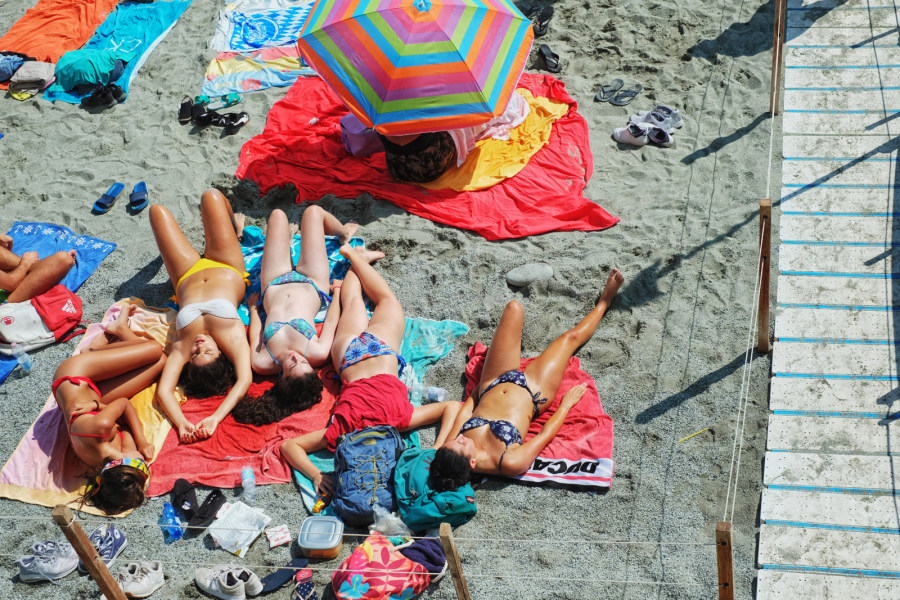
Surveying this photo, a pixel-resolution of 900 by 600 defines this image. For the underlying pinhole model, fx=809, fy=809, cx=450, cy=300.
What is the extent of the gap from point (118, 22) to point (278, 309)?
229 inches

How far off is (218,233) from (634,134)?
411cm

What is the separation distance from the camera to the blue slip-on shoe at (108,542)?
5.41m

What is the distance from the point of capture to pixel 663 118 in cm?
813

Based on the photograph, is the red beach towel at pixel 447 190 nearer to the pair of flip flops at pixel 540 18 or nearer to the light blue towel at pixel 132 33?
the pair of flip flops at pixel 540 18

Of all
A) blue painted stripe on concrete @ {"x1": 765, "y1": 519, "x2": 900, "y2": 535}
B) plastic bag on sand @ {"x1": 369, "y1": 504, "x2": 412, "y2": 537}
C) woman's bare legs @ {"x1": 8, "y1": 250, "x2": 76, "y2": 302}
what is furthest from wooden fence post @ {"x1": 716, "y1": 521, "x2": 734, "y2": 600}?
woman's bare legs @ {"x1": 8, "y1": 250, "x2": 76, "y2": 302}

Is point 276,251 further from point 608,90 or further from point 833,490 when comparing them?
point 833,490

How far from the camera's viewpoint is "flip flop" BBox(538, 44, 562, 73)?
29.5 ft

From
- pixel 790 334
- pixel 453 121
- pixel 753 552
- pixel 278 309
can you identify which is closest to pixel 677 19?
pixel 453 121

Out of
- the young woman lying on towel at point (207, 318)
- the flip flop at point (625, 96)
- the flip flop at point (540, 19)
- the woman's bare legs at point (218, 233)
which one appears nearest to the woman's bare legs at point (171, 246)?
the young woman lying on towel at point (207, 318)

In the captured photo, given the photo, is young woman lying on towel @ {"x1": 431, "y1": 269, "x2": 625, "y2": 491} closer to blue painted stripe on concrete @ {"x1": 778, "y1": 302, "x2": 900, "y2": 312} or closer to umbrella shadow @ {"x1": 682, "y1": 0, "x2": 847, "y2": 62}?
blue painted stripe on concrete @ {"x1": 778, "y1": 302, "x2": 900, "y2": 312}

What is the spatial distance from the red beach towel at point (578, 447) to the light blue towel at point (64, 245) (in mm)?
3851

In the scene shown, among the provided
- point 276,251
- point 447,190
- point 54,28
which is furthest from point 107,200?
point 54,28

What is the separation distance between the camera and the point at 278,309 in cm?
659

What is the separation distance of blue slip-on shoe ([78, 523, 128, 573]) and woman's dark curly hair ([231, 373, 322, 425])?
1169 mm
